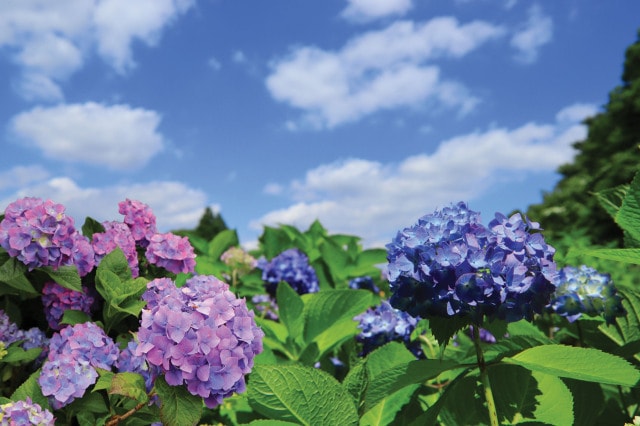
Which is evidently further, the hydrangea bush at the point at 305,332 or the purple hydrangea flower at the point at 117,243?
the purple hydrangea flower at the point at 117,243

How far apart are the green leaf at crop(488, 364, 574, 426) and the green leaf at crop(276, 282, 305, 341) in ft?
3.59

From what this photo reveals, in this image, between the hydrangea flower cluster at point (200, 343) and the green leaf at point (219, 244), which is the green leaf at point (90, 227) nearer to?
the hydrangea flower cluster at point (200, 343)

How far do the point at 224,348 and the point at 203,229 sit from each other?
1135 inches

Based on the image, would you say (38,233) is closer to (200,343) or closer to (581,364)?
(200,343)

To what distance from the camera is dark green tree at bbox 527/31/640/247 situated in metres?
20.5

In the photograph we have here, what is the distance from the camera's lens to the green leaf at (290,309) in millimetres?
2805

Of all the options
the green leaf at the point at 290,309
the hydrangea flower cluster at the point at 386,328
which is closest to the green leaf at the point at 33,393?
the green leaf at the point at 290,309

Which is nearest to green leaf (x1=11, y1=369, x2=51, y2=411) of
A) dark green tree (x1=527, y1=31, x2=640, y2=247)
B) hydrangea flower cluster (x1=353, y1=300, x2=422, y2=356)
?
hydrangea flower cluster (x1=353, y1=300, x2=422, y2=356)

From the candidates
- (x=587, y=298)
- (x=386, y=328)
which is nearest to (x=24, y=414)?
(x=386, y=328)

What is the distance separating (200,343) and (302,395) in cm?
35

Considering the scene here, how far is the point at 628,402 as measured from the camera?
272 centimetres

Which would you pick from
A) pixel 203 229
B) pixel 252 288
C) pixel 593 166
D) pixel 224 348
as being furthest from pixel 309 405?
pixel 203 229

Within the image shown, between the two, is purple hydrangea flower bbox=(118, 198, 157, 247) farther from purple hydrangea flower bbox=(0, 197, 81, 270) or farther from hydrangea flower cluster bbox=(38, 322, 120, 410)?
hydrangea flower cluster bbox=(38, 322, 120, 410)

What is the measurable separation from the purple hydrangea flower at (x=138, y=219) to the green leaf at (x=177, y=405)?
966 mm
